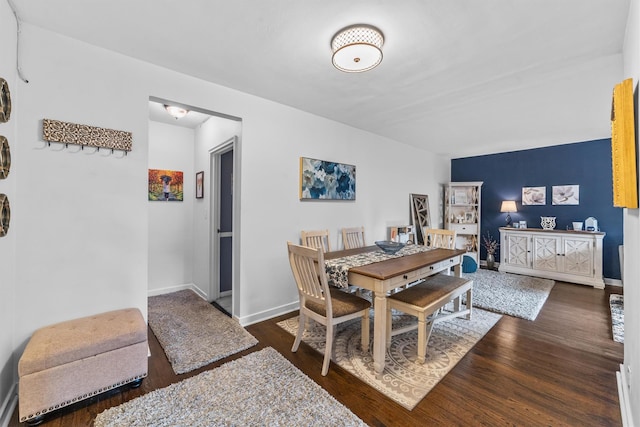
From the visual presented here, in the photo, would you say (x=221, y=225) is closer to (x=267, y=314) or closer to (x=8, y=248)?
(x=267, y=314)

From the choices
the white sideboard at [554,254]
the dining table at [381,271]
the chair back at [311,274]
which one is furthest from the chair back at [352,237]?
the white sideboard at [554,254]

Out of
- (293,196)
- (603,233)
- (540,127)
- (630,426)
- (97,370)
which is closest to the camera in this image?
(630,426)

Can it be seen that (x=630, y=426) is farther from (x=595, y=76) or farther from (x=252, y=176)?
(x=252, y=176)

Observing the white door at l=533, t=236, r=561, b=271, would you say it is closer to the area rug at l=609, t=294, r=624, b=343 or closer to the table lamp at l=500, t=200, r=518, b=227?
the table lamp at l=500, t=200, r=518, b=227

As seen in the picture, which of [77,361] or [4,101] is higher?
[4,101]

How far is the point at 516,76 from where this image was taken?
2463mm

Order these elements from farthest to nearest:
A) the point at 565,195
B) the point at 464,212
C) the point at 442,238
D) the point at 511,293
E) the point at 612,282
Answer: the point at 464,212
the point at 565,195
the point at 612,282
the point at 511,293
the point at 442,238

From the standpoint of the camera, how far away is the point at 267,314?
3.07 meters

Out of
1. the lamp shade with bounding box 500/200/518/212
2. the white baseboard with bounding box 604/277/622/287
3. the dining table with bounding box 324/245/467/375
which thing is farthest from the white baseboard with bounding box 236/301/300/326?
the white baseboard with bounding box 604/277/622/287

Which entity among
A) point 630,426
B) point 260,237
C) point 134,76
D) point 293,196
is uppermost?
point 134,76

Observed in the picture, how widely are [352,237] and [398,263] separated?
52.2 inches

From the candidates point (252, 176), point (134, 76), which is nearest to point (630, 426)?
point (252, 176)

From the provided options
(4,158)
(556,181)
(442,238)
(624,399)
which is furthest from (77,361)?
(556,181)

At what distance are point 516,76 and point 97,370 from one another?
3.96 meters
